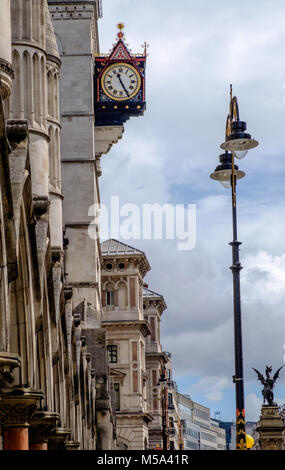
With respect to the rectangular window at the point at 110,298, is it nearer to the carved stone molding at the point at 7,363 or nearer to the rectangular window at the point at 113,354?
the rectangular window at the point at 113,354

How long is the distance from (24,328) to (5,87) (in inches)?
159

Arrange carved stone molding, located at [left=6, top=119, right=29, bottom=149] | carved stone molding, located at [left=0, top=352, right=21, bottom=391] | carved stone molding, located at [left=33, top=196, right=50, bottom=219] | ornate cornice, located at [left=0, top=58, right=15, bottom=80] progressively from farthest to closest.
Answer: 1. carved stone molding, located at [left=33, top=196, right=50, bottom=219]
2. ornate cornice, located at [left=0, top=58, right=15, bottom=80]
3. carved stone molding, located at [left=6, top=119, right=29, bottom=149]
4. carved stone molding, located at [left=0, top=352, right=21, bottom=391]

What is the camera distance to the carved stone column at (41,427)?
21469 millimetres

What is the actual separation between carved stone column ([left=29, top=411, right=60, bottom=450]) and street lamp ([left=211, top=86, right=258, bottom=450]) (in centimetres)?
391

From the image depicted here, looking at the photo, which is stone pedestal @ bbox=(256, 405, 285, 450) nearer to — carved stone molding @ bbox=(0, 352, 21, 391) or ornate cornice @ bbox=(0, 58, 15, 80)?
ornate cornice @ bbox=(0, 58, 15, 80)

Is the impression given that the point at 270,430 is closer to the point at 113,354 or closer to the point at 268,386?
the point at 268,386

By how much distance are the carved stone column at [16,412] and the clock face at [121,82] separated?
1452 inches

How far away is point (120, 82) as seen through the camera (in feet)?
179

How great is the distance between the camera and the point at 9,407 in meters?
18.5

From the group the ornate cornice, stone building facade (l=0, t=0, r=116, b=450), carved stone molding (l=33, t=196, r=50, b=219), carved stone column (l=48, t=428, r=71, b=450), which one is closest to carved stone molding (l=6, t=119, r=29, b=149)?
stone building facade (l=0, t=0, r=116, b=450)

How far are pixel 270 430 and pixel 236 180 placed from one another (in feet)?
173

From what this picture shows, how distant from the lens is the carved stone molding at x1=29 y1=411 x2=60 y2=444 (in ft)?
70.4

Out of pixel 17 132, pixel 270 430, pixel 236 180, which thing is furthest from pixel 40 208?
pixel 270 430
